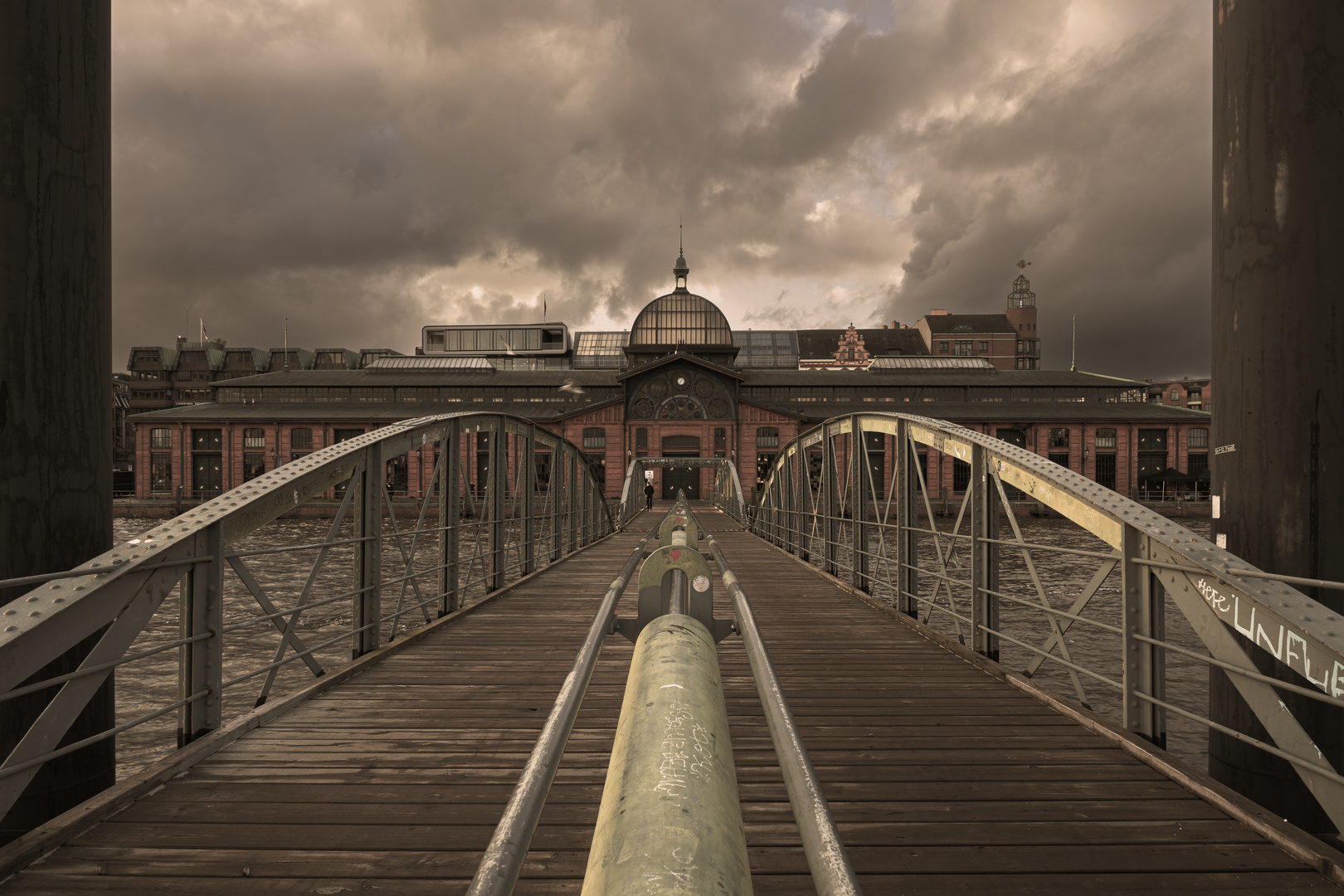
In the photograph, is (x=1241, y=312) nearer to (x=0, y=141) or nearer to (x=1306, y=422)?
(x=1306, y=422)

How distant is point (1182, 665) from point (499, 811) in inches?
532

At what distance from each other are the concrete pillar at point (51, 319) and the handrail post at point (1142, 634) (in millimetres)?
5433

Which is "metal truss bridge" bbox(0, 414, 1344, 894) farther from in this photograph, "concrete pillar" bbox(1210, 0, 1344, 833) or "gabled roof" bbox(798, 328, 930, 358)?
"gabled roof" bbox(798, 328, 930, 358)

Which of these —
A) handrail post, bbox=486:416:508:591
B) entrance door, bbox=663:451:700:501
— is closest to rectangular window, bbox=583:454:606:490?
entrance door, bbox=663:451:700:501

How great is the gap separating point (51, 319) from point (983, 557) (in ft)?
20.6

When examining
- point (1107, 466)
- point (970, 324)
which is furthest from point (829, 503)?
point (970, 324)

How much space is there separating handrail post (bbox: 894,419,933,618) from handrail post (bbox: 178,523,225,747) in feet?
20.9

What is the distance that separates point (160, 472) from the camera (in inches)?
1839

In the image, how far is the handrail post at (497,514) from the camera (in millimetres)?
9672

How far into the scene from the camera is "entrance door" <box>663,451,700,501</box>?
159 feet

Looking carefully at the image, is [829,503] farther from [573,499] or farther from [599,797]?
[599,797]

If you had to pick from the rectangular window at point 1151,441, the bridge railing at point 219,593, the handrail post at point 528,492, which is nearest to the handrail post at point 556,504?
the bridge railing at point 219,593

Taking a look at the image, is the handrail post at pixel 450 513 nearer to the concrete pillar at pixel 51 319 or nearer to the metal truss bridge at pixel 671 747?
the metal truss bridge at pixel 671 747

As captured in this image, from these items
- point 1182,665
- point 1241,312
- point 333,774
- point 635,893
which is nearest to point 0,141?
point 333,774
